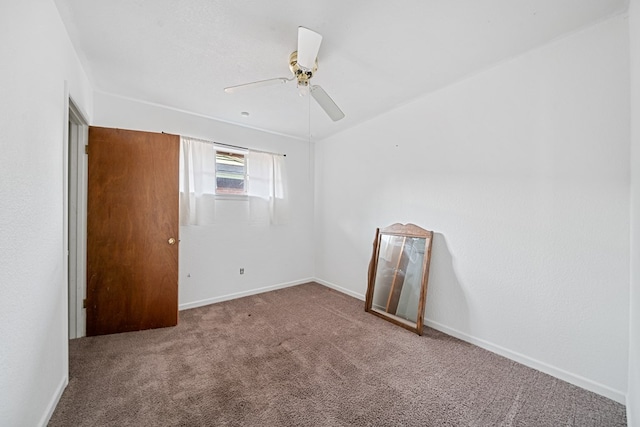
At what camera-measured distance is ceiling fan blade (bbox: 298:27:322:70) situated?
1512 mm

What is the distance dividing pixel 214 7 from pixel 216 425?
2.53 m

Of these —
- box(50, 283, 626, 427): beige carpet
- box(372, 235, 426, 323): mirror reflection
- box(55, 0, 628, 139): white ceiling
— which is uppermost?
box(55, 0, 628, 139): white ceiling

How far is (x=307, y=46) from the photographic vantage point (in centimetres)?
162

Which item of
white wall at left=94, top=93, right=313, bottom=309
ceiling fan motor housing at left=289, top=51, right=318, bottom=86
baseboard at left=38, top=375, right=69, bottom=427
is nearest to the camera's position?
baseboard at left=38, top=375, right=69, bottom=427

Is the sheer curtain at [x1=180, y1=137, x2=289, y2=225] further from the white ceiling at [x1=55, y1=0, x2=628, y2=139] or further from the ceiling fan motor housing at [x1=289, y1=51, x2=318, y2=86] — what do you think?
the ceiling fan motor housing at [x1=289, y1=51, x2=318, y2=86]

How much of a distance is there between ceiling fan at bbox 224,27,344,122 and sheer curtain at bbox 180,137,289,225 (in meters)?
1.48

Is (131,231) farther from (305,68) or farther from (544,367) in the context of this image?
(544,367)

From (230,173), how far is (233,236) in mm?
895

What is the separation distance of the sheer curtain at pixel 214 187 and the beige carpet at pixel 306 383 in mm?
1441

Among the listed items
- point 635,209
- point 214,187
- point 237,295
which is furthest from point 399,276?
point 214,187

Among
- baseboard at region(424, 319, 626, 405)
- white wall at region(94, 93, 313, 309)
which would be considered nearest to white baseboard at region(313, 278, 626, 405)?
baseboard at region(424, 319, 626, 405)

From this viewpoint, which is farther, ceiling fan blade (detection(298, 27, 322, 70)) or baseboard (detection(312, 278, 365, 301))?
baseboard (detection(312, 278, 365, 301))

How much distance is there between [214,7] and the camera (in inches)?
62.4

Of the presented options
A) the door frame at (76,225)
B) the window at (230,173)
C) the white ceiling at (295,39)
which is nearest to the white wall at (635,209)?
the white ceiling at (295,39)
